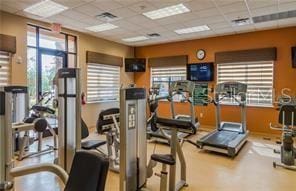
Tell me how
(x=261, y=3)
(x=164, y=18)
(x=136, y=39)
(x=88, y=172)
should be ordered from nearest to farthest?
(x=88, y=172)
(x=261, y=3)
(x=164, y=18)
(x=136, y=39)

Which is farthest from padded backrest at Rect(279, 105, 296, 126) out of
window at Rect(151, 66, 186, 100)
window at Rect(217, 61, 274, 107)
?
window at Rect(151, 66, 186, 100)

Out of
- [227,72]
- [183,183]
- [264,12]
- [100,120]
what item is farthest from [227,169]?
[227,72]

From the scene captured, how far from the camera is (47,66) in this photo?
6164 mm

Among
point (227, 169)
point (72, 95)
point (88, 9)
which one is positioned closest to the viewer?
point (72, 95)

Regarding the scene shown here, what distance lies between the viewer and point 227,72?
707 centimetres

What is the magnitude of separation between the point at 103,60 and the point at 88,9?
9.32ft

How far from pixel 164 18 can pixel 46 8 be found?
2648 mm

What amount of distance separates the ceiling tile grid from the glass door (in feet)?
2.87

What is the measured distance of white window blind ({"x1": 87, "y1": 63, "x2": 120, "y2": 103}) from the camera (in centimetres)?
728

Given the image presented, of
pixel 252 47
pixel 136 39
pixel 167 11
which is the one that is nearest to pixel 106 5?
pixel 167 11

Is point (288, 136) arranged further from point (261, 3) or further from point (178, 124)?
point (261, 3)

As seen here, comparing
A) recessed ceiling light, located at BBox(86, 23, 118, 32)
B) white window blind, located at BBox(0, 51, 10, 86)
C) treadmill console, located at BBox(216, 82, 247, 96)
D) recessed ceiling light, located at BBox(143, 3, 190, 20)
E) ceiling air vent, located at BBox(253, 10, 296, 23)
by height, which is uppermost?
recessed ceiling light, located at BBox(143, 3, 190, 20)

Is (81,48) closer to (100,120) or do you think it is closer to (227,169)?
(100,120)

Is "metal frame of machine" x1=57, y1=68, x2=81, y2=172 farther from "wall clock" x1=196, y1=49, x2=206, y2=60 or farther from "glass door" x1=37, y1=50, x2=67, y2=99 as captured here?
"wall clock" x1=196, y1=49, x2=206, y2=60
